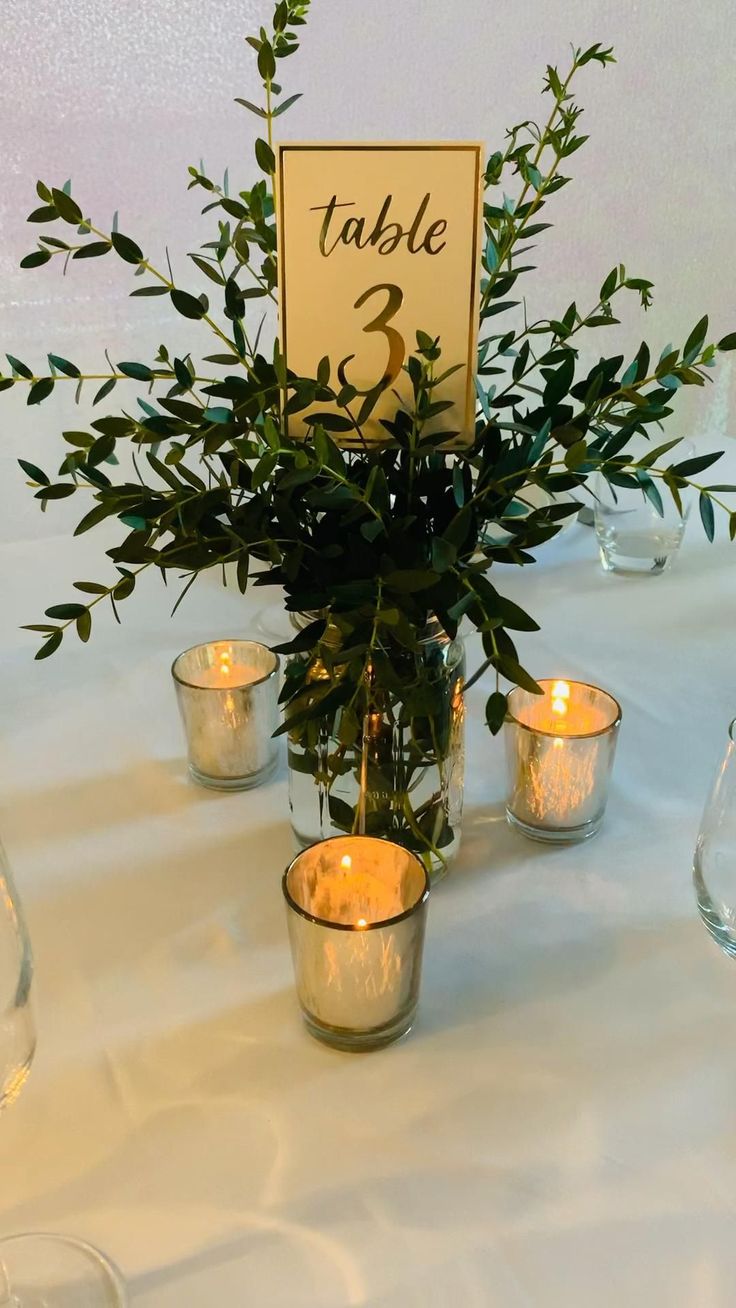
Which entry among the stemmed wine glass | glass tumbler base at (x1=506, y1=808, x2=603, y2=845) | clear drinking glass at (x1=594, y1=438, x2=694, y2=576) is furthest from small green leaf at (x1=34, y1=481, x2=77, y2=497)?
clear drinking glass at (x1=594, y1=438, x2=694, y2=576)

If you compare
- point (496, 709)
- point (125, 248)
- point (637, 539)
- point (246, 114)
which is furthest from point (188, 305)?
point (246, 114)

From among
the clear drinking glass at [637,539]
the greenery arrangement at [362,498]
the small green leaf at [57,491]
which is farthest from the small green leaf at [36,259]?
the clear drinking glass at [637,539]

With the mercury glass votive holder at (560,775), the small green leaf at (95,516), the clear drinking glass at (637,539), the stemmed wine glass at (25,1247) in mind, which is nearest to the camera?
the stemmed wine glass at (25,1247)

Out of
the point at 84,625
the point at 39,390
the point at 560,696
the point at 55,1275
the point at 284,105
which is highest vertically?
the point at 284,105

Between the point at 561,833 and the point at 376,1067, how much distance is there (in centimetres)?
23

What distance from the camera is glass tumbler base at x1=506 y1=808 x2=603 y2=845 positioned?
711 mm

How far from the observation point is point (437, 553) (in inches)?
20.1

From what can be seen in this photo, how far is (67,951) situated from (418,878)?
0.23 meters

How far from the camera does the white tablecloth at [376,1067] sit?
47cm

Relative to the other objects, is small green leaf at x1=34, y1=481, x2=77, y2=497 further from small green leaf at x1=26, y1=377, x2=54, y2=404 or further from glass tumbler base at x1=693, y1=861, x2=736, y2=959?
glass tumbler base at x1=693, y1=861, x2=736, y2=959

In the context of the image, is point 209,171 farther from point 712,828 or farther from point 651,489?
point 712,828

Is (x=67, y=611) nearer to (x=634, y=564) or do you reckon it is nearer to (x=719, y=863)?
(x=719, y=863)

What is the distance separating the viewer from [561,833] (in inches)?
28.0

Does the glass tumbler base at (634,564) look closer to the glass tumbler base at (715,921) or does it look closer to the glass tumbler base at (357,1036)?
the glass tumbler base at (715,921)
